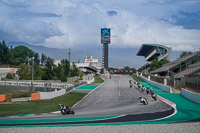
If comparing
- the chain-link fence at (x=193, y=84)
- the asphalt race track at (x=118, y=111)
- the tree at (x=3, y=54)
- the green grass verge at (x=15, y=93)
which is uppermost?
the tree at (x=3, y=54)

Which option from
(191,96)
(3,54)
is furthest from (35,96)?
(3,54)

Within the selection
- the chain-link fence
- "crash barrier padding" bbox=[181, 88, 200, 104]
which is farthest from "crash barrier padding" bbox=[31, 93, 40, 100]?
the chain-link fence

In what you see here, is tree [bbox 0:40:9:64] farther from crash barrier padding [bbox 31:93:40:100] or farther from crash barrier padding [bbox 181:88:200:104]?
crash barrier padding [bbox 181:88:200:104]

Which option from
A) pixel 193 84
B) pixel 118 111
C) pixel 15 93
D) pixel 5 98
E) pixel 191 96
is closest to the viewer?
pixel 118 111

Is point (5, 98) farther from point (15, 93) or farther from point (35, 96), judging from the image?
point (15, 93)

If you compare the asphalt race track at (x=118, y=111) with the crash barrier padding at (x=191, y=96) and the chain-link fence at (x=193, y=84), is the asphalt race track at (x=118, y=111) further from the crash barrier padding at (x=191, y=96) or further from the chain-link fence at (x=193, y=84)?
the chain-link fence at (x=193, y=84)

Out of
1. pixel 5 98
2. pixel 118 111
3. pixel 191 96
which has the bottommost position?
pixel 118 111

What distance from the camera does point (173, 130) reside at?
1357cm

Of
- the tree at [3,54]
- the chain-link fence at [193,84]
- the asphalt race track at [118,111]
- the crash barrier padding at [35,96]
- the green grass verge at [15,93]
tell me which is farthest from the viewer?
the tree at [3,54]

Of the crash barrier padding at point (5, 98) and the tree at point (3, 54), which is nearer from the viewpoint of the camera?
the crash barrier padding at point (5, 98)

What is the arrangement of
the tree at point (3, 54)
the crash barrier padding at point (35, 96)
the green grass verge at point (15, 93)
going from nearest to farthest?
the crash barrier padding at point (35, 96)
the green grass verge at point (15, 93)
the tree at point (3, 54)

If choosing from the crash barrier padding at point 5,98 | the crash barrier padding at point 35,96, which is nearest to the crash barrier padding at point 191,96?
the crash barrier padding at point 35,96

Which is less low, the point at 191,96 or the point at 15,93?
the point at 191,96

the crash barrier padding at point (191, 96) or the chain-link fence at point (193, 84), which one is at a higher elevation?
the chain-link fence at point (193, 84)
